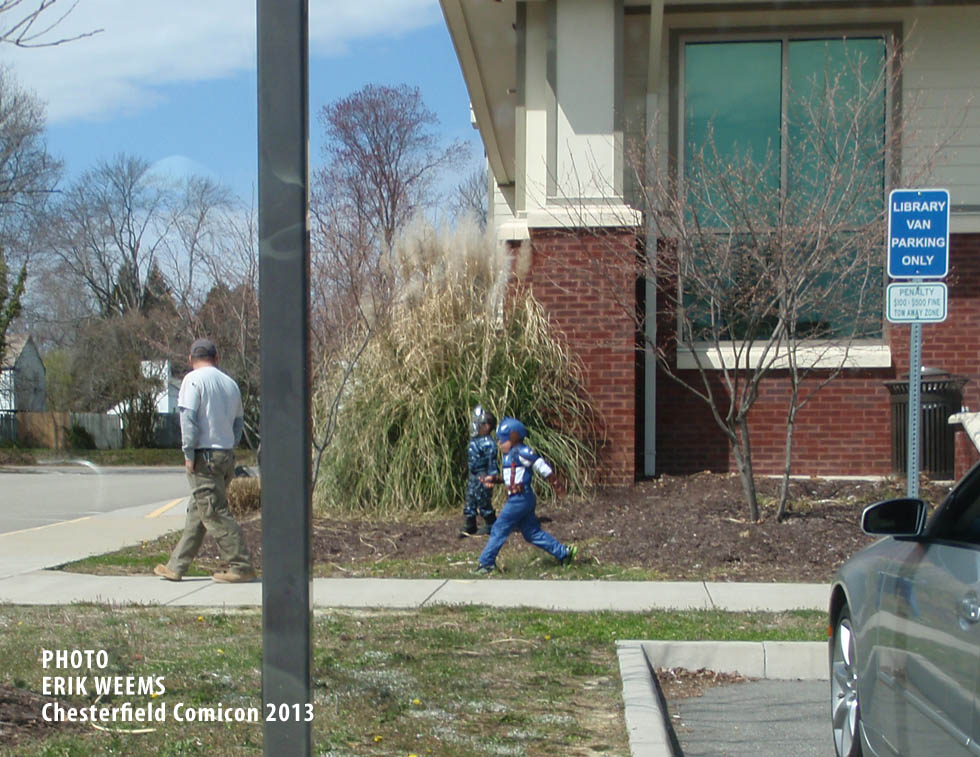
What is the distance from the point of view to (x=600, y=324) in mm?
12531

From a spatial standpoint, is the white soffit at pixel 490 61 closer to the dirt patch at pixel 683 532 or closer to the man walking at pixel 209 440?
the dirt patch at pixel 683 532

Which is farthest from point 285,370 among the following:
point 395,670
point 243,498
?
point 243,498

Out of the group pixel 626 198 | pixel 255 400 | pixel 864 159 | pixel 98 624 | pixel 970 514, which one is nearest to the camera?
pixel 970 514

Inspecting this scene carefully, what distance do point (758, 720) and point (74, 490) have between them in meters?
19.5

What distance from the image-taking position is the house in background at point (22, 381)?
37.9 m

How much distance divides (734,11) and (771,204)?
3189 millimetres

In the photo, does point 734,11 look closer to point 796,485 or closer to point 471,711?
point 796,485

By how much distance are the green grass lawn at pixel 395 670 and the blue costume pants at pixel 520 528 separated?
4.35 feet

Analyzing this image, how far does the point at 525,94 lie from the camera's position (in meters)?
13.6

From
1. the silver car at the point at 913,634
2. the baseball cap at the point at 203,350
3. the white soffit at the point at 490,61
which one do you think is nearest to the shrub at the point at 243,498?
the baseball cap at the point at 203,350

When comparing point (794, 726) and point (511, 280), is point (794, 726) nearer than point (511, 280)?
Yes

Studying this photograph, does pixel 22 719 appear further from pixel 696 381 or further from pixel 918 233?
pixel 696 381

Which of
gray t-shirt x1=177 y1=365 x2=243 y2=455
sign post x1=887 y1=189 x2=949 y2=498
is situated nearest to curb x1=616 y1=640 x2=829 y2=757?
sign post x1=887 y1=189 x2=949 y2=498

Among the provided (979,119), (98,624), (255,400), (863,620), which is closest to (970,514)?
(863,620)
